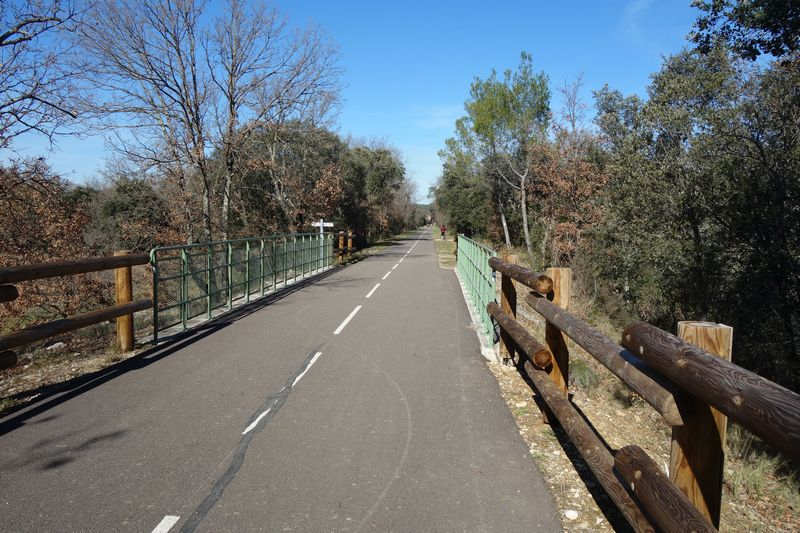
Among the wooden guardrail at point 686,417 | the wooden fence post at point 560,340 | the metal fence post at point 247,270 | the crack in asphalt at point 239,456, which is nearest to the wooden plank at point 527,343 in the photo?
the wooden fence post at point 560,340

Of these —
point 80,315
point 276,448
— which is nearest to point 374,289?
point 80,315

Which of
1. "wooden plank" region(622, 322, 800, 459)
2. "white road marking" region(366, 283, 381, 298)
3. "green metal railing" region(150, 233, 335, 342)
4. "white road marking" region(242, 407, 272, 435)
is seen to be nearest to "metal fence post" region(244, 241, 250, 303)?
"green metal railing" region(150, 233, 335, 342)

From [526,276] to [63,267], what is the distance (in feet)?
18.5

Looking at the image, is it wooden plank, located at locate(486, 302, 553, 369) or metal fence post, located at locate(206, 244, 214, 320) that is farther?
metal fence post, located at locate(206, 244, 214, 320)

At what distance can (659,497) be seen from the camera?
8.48 ft

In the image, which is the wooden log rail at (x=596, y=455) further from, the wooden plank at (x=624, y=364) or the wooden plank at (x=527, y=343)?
the wooden plank at (x=624, y=364)

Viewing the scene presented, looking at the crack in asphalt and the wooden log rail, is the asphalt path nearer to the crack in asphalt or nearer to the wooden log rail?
the crack in asphalt

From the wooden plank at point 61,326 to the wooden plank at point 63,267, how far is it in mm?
587

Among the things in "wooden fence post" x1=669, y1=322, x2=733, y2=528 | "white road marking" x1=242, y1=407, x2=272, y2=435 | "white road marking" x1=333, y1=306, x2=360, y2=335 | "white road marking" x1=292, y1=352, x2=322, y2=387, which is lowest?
"white road marking" x1=333, y1=306, x2=360, y2=335

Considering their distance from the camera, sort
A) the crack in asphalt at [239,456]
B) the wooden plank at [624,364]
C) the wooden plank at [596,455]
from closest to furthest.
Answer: the wooden plank at [624,364], the wooden plank at [596,455], the crack in asphalt at [239,456]

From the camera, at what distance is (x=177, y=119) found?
19.4 m

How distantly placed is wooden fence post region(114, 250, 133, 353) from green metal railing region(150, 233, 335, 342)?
0.49 metres

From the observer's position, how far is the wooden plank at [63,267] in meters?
6.04

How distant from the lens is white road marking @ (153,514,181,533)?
350 centimetres
